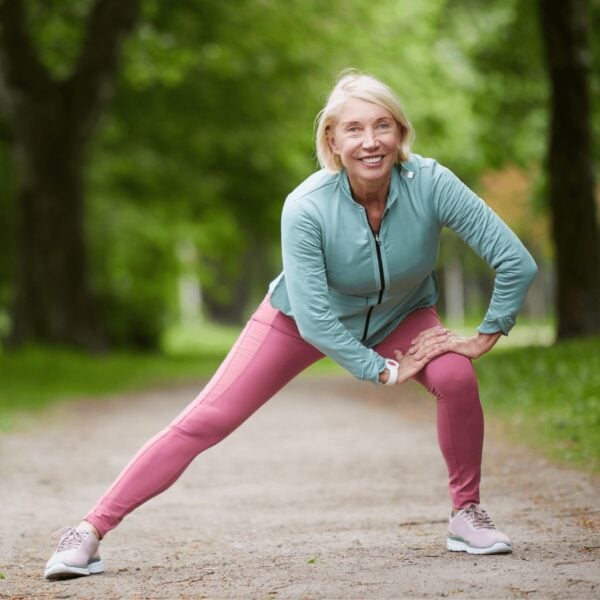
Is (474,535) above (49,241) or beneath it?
beneath

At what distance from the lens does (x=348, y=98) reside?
5191 mm

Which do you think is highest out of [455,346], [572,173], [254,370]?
[572,173]

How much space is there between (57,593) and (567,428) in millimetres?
5687

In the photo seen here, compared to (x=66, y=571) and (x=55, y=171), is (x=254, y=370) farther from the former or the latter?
(x=55, y=171)

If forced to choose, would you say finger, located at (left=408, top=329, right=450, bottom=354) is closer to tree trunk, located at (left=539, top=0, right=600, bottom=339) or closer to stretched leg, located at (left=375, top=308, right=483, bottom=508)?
stretched leg, located at (left=375, top=308, right=483, bottom=508)

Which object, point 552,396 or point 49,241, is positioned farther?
point 49,241

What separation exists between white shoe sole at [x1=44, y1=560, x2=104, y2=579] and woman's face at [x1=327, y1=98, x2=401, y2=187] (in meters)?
1.91

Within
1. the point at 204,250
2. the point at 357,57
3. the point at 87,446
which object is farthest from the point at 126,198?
the point at 87,446

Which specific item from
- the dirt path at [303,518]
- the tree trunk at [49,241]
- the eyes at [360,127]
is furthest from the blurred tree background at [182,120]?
the eyes at [360,127]

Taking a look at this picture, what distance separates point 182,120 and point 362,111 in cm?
2300

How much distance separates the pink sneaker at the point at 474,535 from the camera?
526 centimetres

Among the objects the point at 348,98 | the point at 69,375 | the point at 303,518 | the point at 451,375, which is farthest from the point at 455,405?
the point at 69,375

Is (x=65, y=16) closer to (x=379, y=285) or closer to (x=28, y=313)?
(x=28, y=313)

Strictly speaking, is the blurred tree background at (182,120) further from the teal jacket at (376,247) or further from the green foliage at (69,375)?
the teal jacket at (376,247)
